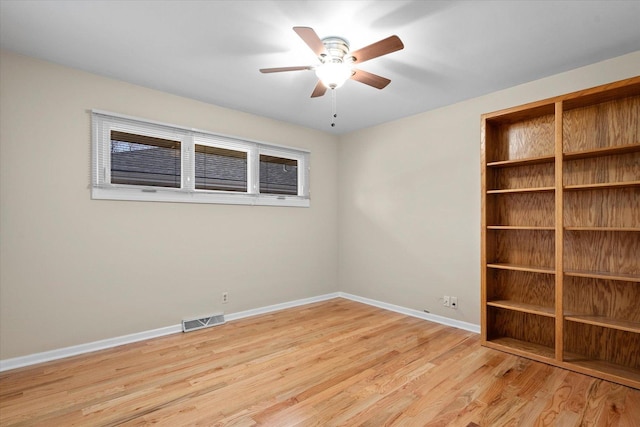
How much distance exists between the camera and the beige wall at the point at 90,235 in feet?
8.47

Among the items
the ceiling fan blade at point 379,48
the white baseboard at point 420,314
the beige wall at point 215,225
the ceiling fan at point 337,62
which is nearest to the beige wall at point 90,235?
the beige wall at point 215,225

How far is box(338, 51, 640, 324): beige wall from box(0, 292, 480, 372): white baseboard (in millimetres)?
83

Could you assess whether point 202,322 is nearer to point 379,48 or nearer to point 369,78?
point 369,78

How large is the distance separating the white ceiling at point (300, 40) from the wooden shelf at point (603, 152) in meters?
0.80

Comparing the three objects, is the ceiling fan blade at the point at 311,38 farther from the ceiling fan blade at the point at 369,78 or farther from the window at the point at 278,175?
the window at the point at 278,175

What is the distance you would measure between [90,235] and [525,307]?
4.05 m

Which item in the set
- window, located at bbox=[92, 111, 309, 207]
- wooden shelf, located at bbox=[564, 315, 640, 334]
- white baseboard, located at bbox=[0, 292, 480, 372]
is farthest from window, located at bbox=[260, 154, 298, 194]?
wooden shelf, located at bbox=[564, 315, 640, 334]

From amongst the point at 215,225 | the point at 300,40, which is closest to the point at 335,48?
the point at 300,40

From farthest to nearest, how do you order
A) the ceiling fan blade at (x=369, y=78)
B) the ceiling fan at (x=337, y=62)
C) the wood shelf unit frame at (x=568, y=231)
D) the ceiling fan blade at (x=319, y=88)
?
the ceiling fan blade at (x=319, y=88) → the wood shelf unit frame at (x=568, y=231) → the ceiling fan blade at (x=369, y=78) → the ceiling fan at (x=337, y=62)

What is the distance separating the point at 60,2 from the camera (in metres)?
1.96

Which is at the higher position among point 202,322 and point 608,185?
point 608,185

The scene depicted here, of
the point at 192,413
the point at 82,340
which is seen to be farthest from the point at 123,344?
the point at 192,413

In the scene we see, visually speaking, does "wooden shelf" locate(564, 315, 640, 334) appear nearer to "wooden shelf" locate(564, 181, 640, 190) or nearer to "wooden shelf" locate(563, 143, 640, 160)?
"wooden shelf" locate(564, 181, 640, 190)

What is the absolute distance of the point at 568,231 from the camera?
9.22 feet
